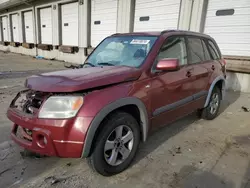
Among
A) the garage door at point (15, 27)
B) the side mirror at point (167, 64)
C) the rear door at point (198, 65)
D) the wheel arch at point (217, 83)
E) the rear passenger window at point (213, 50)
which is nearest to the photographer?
the side mirror at point (167, 64)

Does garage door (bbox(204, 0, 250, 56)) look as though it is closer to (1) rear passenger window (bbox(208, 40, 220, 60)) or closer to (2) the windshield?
(1) rear passenger window (bbox(208, 40, 220, 60))

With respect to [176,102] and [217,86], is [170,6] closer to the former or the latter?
[217,86]

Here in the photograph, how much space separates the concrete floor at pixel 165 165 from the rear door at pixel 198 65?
80 centimetres

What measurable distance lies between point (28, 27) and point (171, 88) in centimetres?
1997

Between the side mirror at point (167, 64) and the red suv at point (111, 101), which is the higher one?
the side mirror at point (167, 64)

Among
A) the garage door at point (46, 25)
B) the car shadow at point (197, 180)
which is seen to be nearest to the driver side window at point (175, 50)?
the car shadow at point (197, 180)

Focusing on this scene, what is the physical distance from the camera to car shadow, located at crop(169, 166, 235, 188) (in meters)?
2.33

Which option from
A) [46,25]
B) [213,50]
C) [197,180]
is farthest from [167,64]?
[46,25]

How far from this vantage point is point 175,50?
3193mm

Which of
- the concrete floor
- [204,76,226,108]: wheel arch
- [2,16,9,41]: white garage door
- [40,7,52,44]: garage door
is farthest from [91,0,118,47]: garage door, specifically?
[2,16,9,41]: white garage door

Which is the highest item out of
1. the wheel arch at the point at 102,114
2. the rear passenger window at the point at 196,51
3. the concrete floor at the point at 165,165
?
the rear passenger window at the point at 196,51

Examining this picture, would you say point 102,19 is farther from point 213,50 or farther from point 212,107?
point 212,107

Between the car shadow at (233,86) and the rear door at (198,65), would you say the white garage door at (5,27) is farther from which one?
the rear door at (198,65)

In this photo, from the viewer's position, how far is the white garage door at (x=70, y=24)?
13492 mm
